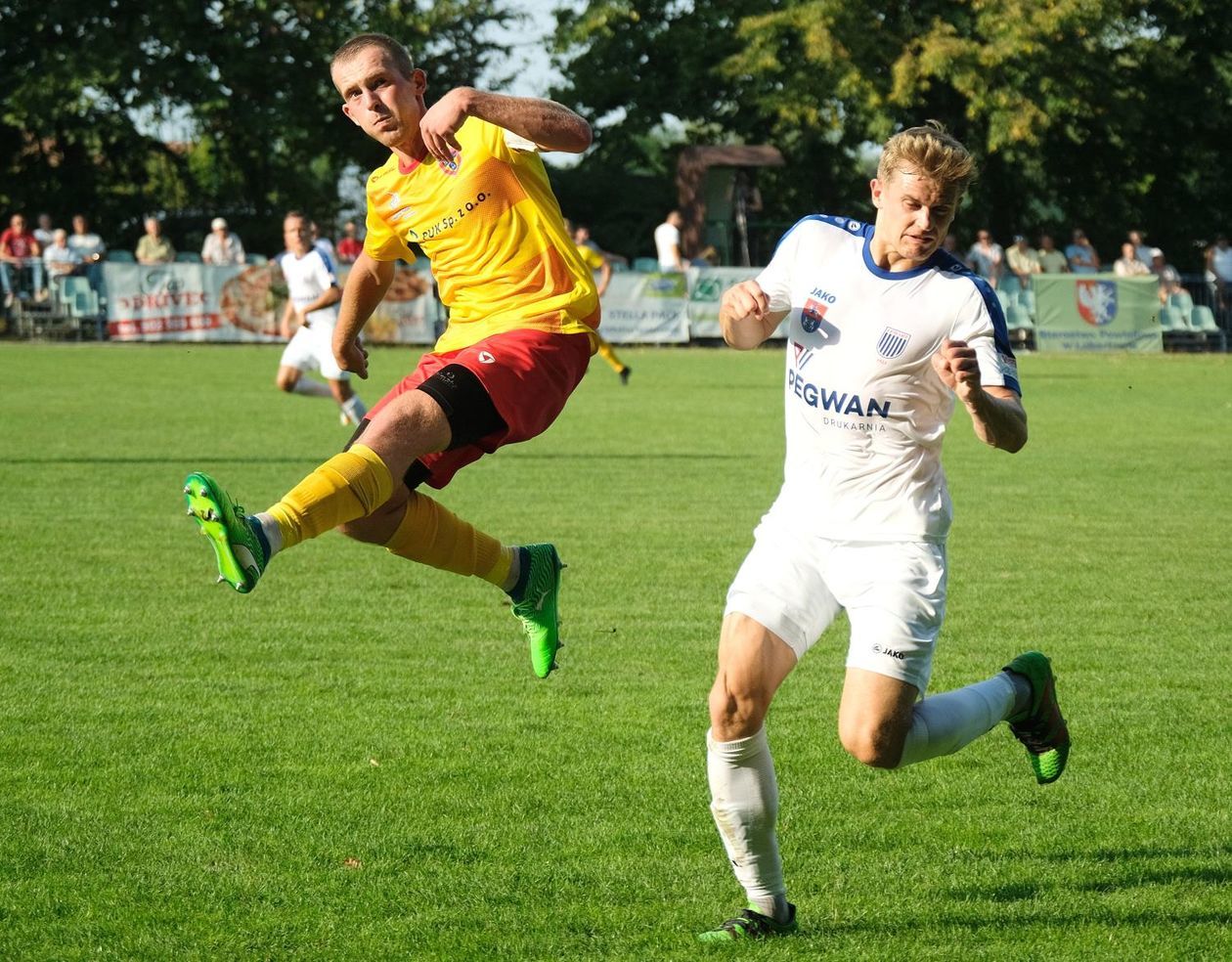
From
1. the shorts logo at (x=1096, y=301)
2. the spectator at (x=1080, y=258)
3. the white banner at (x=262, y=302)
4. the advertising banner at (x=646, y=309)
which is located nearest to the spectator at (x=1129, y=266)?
the spectator at (x=1080, y=258)

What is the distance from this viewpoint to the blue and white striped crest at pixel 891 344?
14.4 feet

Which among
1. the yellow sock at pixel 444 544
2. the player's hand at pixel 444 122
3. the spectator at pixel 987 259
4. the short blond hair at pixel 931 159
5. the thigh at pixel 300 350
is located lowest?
the yellow sock at pixel 444 544

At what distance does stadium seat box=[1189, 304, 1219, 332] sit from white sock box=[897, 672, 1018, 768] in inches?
1079

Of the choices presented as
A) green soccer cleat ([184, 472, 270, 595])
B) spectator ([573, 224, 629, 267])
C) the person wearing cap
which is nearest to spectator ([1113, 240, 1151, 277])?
spectator ([573, 224, 629, 267])

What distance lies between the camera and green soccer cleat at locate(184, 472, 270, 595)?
4.39 metres

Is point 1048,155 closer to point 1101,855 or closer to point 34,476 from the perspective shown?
point 34,476

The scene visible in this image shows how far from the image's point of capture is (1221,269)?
32438mm

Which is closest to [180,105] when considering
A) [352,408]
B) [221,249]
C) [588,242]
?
[221,249]

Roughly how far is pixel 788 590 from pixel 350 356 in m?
2.30

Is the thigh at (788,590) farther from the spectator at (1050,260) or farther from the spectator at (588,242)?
the spectator at (1050,260)

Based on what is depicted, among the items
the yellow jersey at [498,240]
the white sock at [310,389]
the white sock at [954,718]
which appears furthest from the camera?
the white sock at [310,389]

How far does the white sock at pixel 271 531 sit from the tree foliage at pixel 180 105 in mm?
31026

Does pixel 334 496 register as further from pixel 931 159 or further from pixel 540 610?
pixel 931 159

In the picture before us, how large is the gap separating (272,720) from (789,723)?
1.96 metres
